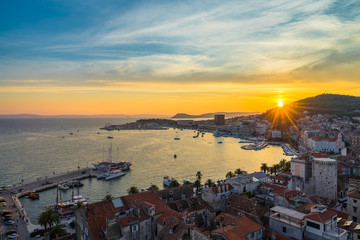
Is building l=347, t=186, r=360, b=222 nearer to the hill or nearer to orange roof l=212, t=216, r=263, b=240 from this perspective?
orange roof l=212, t=216, r=263, b=240

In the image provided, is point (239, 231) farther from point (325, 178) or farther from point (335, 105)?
point (335, 105)

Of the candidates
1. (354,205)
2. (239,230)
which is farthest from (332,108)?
(239,230)

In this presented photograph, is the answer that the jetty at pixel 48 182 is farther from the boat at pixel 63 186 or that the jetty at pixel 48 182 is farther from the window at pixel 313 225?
the window at pixel 313 225

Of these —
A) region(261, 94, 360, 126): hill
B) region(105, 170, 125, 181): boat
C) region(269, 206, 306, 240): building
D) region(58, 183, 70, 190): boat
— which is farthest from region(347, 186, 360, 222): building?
region(261, 94, 360, 126): hill

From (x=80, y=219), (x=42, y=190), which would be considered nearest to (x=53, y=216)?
(x=80, y=219)

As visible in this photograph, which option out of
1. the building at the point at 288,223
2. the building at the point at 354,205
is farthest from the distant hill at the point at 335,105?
the building at the point at 288,223

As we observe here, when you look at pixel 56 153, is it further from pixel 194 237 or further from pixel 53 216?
pixel 194 237
